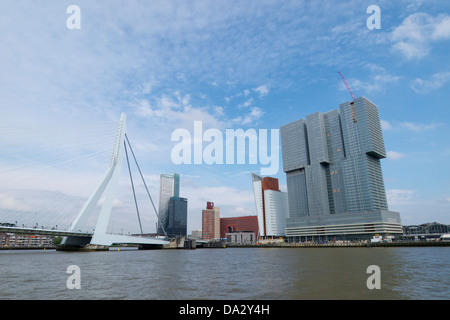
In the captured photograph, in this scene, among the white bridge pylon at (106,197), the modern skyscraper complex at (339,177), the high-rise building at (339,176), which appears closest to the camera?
the white bridge pylon at (106,197)

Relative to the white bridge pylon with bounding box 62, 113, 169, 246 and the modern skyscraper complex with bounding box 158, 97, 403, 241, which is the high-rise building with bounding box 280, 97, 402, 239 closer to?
the modern skyscraper complex with bounding box 158, 97, 403, 241

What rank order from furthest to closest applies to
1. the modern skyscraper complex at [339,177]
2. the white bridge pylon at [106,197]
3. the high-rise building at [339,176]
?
the high-rise building at [339,176]
the modern skyscraper complex at [339,177]
the white bridge pylon at [106,197]

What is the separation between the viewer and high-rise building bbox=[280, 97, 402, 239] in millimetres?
153250

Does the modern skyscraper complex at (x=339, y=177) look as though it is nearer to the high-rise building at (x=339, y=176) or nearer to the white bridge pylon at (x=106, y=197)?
the high-rise building at (x=339, y=176)

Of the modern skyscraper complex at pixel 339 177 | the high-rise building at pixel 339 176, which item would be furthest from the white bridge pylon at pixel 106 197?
the high-rise building at pixel 339 176

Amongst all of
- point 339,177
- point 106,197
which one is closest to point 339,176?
point 339,177

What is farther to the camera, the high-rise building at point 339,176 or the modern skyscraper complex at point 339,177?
the high-rise building at point 339,176

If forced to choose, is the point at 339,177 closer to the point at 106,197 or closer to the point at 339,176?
the point at 339,176

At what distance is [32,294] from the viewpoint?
1655cm

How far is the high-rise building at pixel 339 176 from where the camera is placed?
503ft

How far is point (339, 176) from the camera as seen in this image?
167875mm

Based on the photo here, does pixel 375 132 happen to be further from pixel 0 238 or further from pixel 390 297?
pixel 0 238

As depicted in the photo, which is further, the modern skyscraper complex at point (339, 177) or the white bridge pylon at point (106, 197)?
the modern skyscraper complex at point (339, 177)
